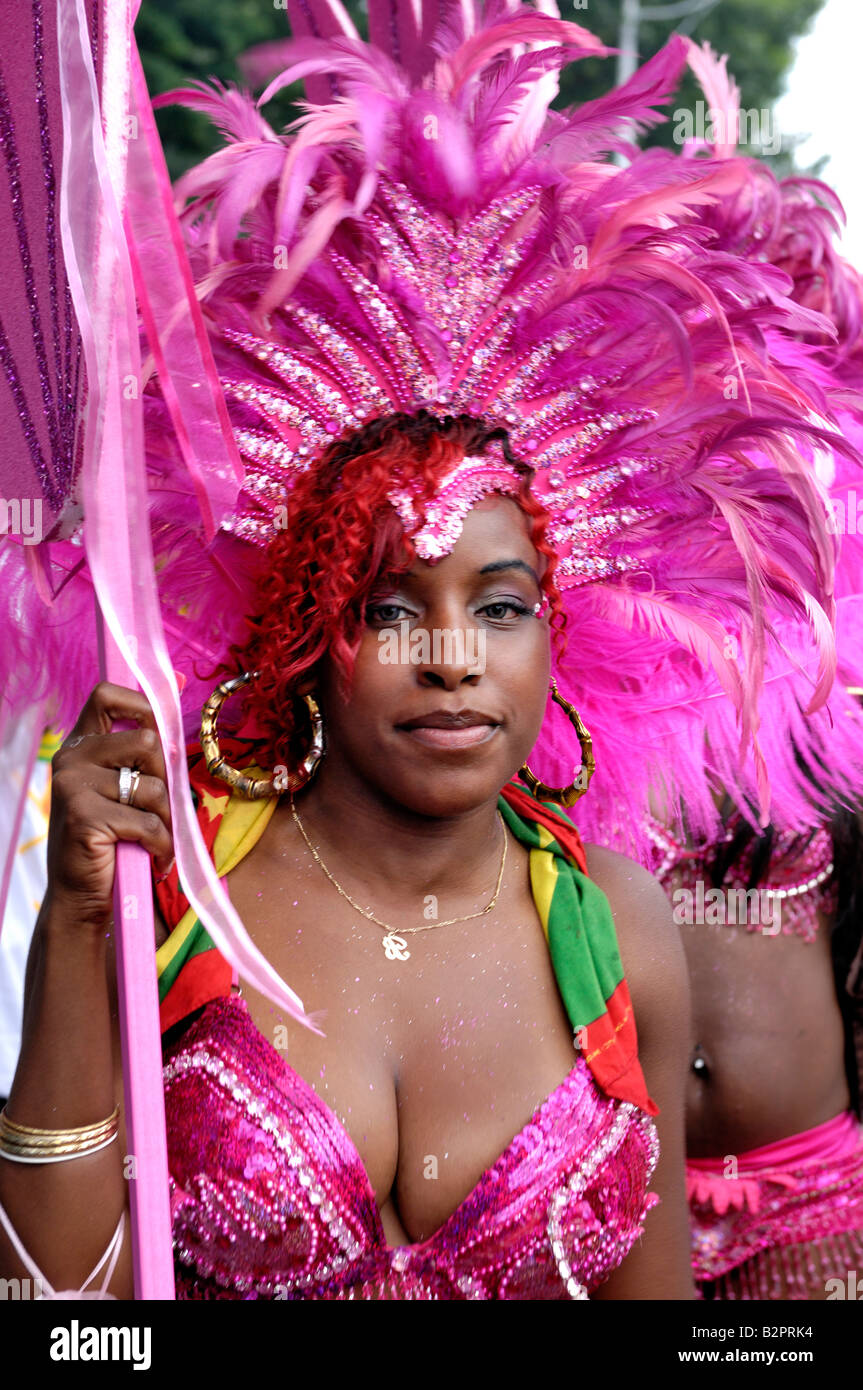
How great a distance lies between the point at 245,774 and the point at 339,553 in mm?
373

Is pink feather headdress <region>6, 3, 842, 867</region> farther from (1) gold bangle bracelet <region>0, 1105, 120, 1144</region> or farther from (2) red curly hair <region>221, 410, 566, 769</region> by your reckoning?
(1) gold bangle bracelet <region>0, 1105, 120, 1144</region>

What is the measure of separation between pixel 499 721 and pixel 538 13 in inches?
39.7

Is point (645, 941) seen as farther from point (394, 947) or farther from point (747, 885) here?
point (747, 885)

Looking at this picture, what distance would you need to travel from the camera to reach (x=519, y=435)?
2094 mm

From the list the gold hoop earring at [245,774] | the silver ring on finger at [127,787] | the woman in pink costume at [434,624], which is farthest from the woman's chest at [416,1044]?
the silver ring on finger at [127,787]

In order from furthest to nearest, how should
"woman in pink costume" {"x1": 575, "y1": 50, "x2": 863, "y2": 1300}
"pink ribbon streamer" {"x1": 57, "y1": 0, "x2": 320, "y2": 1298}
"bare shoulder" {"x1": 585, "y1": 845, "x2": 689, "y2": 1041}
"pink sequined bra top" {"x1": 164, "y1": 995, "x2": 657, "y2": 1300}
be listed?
1. "woman in pink costume" {"x1": 575, "y1": 50, "x2": 863, "y2": 1300}
2. "bare shoulder" {"x1": 585, "y1": 845, "x2": 689, "y2": 1041}
3. "pink sequined bra top" {"x1": 164, "y1": 995, "x2": 657, "y2": 1300}
4. "pink ribbon streamer" {"x1": 57, "y1": 0, "x2": 320, "y2": 1298}

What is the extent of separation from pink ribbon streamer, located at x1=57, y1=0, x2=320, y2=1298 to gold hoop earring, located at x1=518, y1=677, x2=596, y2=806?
76 centimetres

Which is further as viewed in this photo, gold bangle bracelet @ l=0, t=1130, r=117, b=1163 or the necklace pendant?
the necklace pendant

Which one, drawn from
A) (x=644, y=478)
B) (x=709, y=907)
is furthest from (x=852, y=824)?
(x=644, y=478)

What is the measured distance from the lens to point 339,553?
1861 millimetres

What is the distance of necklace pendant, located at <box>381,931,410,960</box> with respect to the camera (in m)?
1.95

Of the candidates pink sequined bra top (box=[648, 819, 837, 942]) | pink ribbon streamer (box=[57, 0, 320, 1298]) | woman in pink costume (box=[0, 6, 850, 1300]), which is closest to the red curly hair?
woman in pink costume (box=[0, 6, 850, 1300])

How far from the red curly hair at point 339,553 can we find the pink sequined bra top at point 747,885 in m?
0.99

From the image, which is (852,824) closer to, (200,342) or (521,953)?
(521,953)
